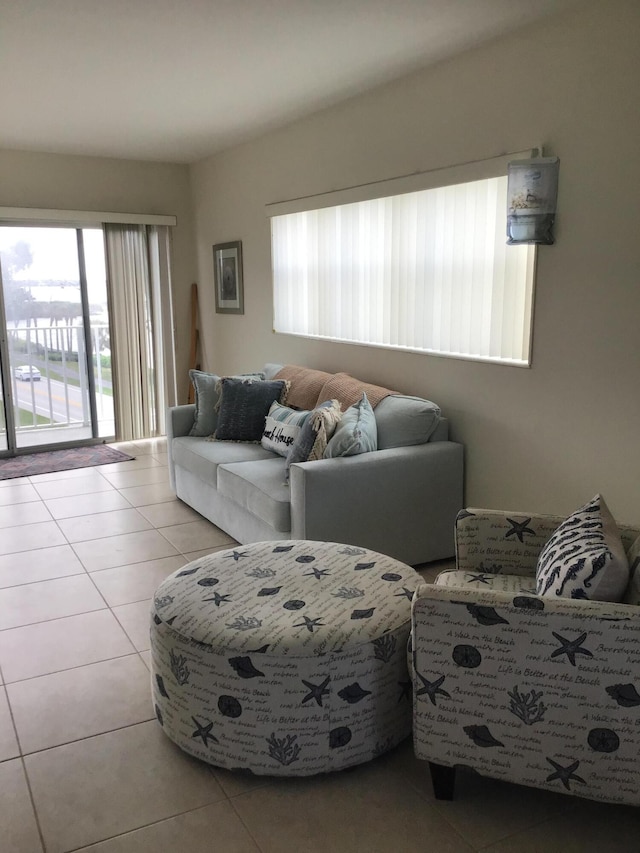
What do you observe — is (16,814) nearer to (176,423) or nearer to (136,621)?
(136,621)

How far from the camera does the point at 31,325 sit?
6.21 metres

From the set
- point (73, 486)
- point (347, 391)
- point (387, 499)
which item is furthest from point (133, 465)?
point (387, 499)

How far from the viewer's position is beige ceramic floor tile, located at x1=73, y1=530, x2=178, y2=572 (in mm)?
3758

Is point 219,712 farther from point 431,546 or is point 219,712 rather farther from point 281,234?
point 281,234

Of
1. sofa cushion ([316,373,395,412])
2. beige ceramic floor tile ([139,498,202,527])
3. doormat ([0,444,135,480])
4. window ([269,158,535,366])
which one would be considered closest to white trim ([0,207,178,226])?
window ([269,158,535,366])

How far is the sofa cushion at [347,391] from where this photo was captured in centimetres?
401

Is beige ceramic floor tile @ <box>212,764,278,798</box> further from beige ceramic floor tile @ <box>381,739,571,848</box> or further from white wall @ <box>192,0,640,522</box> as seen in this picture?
white wall @ <box>192,0,640,522</box>

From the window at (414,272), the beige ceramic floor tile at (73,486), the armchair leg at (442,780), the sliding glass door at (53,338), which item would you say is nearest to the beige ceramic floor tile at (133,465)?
the beige ceramic floor tile at (73,486)

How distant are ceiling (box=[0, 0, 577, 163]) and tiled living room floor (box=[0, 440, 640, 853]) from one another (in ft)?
8.31

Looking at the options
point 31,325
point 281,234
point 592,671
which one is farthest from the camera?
point 31,325

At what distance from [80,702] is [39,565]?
1386mm

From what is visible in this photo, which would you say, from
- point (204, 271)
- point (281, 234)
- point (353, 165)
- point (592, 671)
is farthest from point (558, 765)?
point (204, 271)

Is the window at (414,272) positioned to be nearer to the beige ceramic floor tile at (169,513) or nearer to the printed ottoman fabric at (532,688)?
the beige ceramic floor tile at (169,513)

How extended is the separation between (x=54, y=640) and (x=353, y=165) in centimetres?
307
